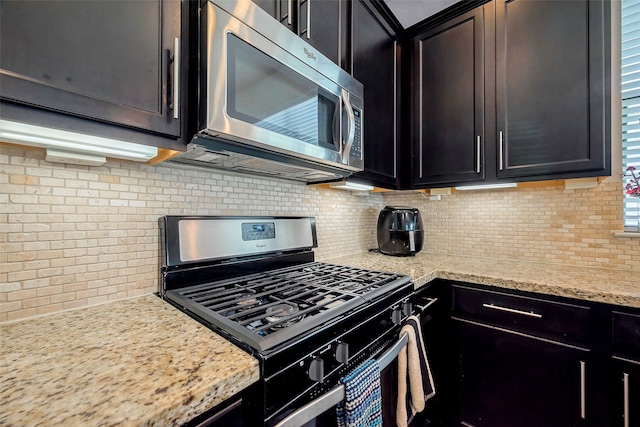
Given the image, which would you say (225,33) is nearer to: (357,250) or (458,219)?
(357,250)

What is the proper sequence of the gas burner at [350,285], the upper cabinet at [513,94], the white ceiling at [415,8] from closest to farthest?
the gas burner at [350,285]
the upper cabinet at [513,94]
the white ceiling at [415,8]

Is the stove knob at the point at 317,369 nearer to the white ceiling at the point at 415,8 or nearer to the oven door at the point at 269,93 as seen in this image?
the oven door at the point at 269,93

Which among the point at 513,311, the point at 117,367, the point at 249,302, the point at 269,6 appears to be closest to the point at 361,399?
the point at 249,302

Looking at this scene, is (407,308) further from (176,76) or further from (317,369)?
(176,76)

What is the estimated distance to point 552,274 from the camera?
4.34 ft

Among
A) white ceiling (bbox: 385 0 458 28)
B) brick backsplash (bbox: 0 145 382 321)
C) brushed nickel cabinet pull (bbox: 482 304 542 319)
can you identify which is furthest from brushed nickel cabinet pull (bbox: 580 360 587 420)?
white ceiling (bbox: 385 0 458 28)

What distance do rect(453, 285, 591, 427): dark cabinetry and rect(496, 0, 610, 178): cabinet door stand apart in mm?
696

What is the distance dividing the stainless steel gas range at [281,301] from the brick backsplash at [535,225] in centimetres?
97

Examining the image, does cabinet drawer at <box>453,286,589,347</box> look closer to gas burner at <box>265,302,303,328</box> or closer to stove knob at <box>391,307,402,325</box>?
stove knob at <box>391,307,402,325</box>

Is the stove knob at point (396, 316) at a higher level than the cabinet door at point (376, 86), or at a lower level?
lower

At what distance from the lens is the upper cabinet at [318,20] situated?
0.98m

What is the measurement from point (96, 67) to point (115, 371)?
2.10 ft

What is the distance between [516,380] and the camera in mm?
1204

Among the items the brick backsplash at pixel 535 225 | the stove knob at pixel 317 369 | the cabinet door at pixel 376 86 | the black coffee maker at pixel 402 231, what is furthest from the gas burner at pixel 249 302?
the brick backsplash at pixel 535 225
